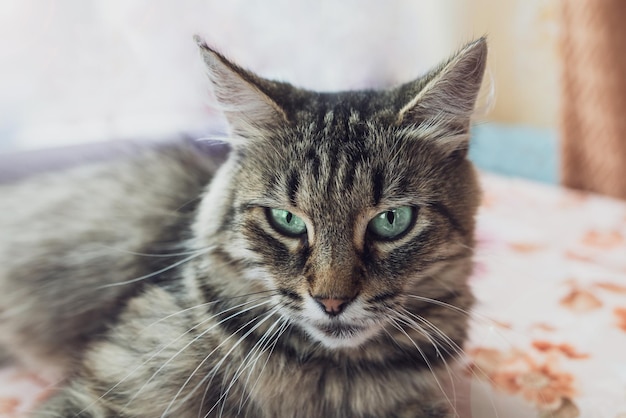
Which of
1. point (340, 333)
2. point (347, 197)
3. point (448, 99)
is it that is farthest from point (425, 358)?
point (448, 99)

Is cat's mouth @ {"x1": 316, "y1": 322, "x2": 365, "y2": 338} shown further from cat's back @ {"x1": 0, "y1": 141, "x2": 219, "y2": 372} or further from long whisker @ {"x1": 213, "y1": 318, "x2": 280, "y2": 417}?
cat's back @ {"x1": 0, "y1": 141, "x2": 219, "y2": 372}

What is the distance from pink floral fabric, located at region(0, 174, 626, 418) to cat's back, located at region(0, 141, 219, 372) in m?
0.12

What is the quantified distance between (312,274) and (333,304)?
5cm

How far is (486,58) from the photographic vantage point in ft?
2.70

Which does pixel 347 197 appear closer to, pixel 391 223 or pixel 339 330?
pixel 391 223

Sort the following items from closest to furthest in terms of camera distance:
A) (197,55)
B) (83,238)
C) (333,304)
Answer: (333,304) → (197,55) → (83,238)

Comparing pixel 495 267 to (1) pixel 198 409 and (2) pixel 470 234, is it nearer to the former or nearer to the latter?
(2) pixel 470 234

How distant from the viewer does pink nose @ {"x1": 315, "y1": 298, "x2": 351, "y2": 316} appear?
74 centimetres

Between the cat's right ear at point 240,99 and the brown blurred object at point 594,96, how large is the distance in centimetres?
145

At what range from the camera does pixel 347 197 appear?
2.56ft

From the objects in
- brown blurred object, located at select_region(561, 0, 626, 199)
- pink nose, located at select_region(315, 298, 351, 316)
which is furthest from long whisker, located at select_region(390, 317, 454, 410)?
brown blurred object, located at select_region(561, 0, 626, 199)

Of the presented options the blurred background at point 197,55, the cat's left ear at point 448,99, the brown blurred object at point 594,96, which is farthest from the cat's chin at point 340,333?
the brown blurred object at point 594,96

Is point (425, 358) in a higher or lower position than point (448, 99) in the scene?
lower

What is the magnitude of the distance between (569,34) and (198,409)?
1759 millimetres
